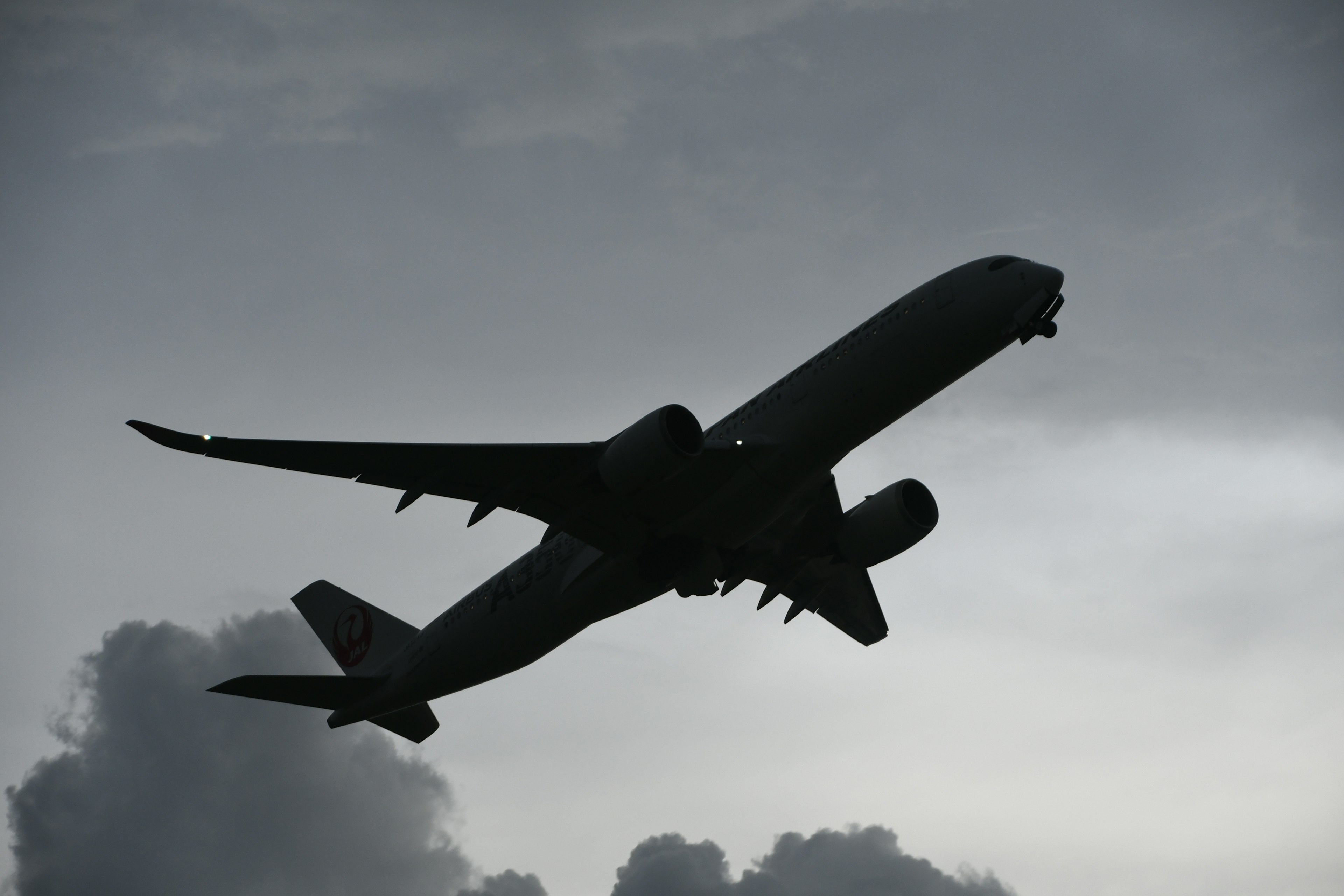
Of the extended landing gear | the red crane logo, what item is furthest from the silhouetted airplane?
the red crane logo

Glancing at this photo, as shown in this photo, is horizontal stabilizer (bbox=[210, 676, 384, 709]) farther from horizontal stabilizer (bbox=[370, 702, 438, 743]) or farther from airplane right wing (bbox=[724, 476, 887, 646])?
airplane right wing (bbox=[724, 476, 887, 646])

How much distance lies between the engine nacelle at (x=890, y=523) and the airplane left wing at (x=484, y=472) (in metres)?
6.73

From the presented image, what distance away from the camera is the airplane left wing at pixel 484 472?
21469 mm

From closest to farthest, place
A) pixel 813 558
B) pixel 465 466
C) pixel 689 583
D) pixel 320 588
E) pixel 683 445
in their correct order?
pixel 683 445 → pixel 465 466 → pixel 689 583 → pixel 813 558 → pixel 320 588

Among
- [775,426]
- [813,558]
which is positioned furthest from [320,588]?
[775,426]

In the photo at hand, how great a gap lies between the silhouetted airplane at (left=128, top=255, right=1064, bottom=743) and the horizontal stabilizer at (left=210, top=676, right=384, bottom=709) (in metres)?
0.06

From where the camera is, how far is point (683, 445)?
21.1 metres

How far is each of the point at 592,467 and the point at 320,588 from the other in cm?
1708

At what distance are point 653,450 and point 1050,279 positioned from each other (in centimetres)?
900

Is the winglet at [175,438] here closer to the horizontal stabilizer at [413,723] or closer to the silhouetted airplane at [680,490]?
the silhouetted airplane at [680,490]

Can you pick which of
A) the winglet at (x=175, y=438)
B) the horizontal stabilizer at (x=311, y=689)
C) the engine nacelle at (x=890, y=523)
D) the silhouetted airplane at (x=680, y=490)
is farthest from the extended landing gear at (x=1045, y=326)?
the horizontal stabilizer at (x=311, y=689)

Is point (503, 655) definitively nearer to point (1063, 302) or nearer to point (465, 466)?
point (465, 466)

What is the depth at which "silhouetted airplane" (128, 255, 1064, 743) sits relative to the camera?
21297mm

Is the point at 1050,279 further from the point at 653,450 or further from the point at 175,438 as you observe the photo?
the point at 175,438
